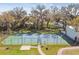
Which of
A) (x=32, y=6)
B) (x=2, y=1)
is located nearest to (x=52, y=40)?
(x=32, y=6)

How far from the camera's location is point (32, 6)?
110 inches

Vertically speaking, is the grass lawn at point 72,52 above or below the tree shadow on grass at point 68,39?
below

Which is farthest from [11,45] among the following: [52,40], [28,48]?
[52,40]

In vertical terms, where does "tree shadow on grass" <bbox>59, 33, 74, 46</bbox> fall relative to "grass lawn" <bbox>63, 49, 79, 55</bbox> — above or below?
above

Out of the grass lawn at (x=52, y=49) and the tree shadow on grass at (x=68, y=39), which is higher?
the tree shadow on grass at (x=68, y=39)

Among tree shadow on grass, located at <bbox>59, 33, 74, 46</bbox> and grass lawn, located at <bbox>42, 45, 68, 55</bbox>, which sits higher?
tree shadow on grass, located at <bbox>59, 33, 74, 46</bbox>

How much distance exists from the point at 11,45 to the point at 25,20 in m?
0.22
